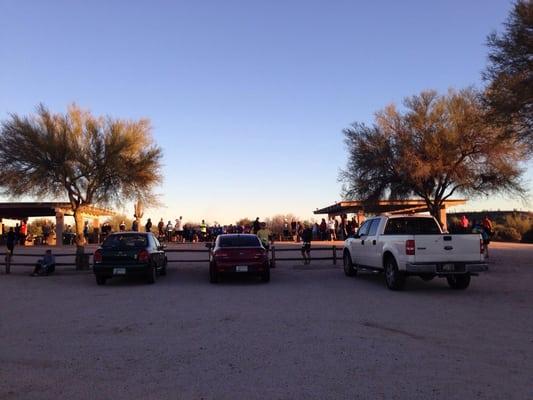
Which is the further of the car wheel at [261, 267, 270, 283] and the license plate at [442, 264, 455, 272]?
the car wheel at [261, 267, 270, 283]

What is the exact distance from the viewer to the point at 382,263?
47.3 ft

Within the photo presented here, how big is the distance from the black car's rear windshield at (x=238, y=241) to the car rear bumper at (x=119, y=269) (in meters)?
2.38

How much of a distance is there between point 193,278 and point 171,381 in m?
11.6

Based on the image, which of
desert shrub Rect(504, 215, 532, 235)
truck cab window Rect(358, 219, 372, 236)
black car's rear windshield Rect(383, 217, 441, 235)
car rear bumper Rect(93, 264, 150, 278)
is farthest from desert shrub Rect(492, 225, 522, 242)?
car rear bumper Rect(93, 264, 150, 278)

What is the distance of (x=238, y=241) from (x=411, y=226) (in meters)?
5.05

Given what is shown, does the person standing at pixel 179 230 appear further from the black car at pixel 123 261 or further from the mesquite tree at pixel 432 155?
the black car at pixel 123 261

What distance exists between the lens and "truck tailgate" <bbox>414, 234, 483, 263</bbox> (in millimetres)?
13016

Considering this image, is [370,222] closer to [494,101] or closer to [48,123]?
[494,101]

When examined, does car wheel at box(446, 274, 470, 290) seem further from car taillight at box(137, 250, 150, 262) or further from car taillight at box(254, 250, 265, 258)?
car taillight at box(137, 250, 150, 262)

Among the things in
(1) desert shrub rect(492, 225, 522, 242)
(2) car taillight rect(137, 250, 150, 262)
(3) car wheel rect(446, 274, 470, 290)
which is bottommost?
(3) car wheel rect(446, 274, 470, 290)

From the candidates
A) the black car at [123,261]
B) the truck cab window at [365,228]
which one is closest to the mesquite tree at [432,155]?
the truck cab window at [365,228]

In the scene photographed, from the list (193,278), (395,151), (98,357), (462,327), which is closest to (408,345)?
(462,327)

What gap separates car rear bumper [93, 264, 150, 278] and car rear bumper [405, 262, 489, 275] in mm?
7272

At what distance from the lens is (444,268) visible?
42.6 ft
